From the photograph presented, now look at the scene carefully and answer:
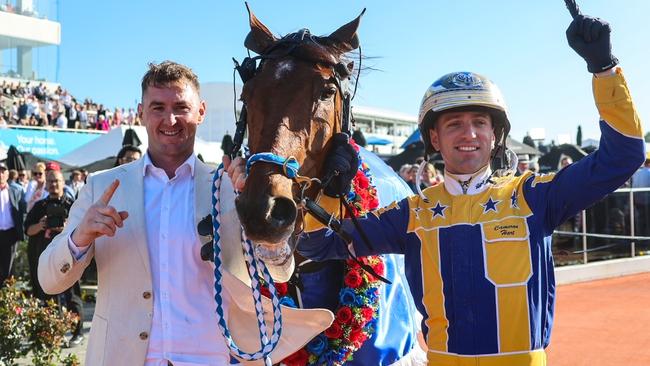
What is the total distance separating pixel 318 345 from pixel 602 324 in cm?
570

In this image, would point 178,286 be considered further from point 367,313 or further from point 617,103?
point 617,103

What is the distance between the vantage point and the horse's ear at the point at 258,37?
2.67m

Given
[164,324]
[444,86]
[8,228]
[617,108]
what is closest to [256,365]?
[164,324]

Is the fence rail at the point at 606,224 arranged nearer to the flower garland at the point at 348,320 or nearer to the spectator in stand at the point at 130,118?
the flower garland at the point at 348,320

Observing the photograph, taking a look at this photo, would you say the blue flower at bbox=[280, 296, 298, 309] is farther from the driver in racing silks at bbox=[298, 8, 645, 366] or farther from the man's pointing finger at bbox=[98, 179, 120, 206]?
the man's pointing finger at bbox=[98, 179, 120, 206]

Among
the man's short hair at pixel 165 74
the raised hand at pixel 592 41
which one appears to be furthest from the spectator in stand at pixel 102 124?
the raised hand at pixel 592 41

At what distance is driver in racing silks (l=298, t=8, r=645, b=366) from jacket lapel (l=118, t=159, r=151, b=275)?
0.62 metres

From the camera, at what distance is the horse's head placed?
6.22 feet

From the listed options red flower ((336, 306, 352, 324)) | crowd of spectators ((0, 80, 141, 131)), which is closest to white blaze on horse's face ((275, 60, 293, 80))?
red flower ((336, 306, 352, 324))

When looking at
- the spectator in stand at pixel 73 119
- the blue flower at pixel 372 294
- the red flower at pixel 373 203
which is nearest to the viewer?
the blue flower at pixel 372 294

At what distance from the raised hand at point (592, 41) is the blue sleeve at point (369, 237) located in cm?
85

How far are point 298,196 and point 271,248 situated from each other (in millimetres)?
225

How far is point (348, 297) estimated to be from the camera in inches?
107

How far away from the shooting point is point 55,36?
50.3 meters
